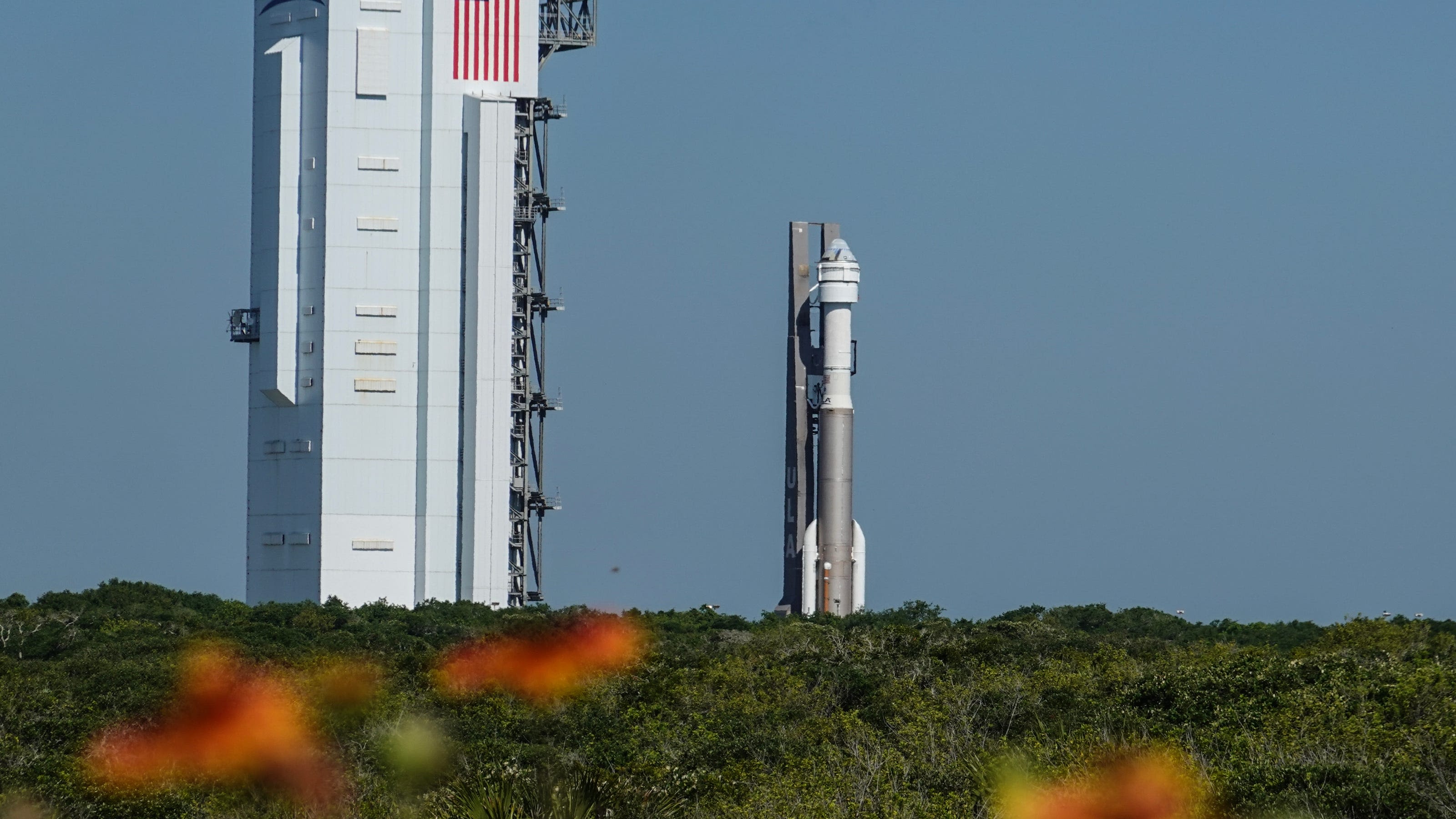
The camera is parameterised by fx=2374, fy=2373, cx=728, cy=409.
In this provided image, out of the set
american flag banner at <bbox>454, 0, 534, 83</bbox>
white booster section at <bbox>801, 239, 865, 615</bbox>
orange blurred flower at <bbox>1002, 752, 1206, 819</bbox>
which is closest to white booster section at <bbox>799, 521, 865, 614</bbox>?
white booster section at <bbox>801, 239, 865, 615</bbox>

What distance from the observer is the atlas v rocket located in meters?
72.8

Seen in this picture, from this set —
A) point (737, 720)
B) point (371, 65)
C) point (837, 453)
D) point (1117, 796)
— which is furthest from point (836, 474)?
point (1117, 796)

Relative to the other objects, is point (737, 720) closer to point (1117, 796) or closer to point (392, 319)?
point (1117, 796)

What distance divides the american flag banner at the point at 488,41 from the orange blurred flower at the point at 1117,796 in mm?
42895

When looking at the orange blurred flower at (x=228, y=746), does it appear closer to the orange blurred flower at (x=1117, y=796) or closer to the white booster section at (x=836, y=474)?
the orange blurred flower at (x=1117, y=796)

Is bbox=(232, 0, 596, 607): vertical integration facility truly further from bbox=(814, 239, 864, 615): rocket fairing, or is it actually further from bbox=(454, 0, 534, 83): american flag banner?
bbox=(814, 239, 864, 615): rocket fairing

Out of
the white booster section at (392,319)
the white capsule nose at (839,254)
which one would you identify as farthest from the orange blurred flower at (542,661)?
the white capsule nose at (839,254)

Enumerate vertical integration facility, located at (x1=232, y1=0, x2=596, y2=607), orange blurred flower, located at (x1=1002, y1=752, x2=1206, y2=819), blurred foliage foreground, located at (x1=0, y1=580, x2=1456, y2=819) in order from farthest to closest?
vertical integration facility, located at (x1=232, y1=0, x2=596, y2=607)
blurred foliage foreground, located at (x1=0, y1=580, x2=1456, y2=819)
orange blurred flower, located at (x1=1002, y1=752, x2=1206, y2=819)

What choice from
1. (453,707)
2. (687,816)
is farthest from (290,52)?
(687,816)

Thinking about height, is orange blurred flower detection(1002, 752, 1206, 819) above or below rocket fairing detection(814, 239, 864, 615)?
below

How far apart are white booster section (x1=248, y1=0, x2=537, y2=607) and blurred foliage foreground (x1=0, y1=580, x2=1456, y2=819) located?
5.37 m

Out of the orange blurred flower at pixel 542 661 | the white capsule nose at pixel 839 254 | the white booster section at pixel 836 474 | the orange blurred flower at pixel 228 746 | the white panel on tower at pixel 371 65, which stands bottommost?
the orange blurred flower at pixel 228 746

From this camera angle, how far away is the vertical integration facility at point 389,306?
6838 cm

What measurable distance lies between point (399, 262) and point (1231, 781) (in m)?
43.1
